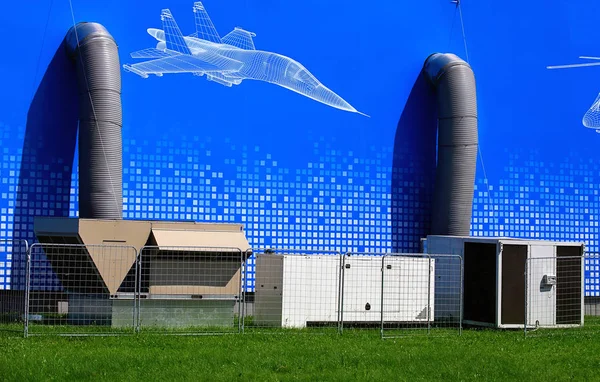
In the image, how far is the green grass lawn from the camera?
11.2 m

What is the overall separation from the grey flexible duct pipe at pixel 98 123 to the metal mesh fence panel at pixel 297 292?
3.47m

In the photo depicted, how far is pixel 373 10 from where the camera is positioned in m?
22.0

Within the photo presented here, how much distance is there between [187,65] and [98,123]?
10.1 feet

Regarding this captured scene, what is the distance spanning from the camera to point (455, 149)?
21281mm

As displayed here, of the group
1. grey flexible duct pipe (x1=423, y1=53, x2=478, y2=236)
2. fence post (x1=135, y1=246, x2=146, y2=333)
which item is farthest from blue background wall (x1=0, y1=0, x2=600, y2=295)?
fence post (x1=135, y1=246, x2=146, y2=333)

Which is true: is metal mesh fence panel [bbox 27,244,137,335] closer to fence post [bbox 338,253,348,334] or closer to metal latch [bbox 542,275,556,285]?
fence post [bbox 338,253,348,334]

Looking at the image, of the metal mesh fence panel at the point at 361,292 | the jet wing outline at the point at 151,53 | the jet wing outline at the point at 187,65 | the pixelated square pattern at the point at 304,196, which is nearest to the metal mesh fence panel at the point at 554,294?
the metal mesh fence panel at the point at 361,292

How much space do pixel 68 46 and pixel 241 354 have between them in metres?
9.23

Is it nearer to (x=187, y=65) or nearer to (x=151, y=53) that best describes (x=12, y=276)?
(x=151, y=53)

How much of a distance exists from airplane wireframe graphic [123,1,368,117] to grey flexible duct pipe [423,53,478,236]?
2618mm

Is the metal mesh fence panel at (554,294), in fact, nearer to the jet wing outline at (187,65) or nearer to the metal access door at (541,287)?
the metal access door at (541,287)

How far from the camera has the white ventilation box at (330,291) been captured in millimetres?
16578

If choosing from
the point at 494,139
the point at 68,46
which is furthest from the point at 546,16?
the point at 68,46

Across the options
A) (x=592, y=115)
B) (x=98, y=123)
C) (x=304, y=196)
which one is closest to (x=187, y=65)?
(x=98, y=123)
